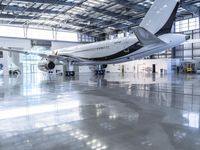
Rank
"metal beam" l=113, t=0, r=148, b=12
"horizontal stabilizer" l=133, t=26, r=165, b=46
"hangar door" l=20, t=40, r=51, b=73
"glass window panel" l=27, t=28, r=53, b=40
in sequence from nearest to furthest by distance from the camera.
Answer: "horizontal stabilizer" l=133, t=26, r=165, b=46 < "metal beam" l=113, t=0, r=148, b=12 < "hangar door" l=20, t=40, r=51, b=73 < "glass window panel" l=27, t=28, r=53, b=40

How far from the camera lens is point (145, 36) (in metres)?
13.0

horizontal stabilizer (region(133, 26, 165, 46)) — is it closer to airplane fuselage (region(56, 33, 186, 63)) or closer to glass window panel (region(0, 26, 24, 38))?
airplane fuselage (region(56, 33, 186, 63))

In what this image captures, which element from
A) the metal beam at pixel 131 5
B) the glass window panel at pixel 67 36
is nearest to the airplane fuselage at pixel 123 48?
the metal beam at pixel 131 5

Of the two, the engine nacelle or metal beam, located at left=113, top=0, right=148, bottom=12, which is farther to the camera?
metal beam, located at left=113, top=0, right=148, bottom=12

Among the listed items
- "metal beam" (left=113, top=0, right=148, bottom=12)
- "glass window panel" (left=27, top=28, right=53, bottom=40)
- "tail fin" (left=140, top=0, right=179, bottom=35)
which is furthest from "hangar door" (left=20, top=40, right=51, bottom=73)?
"tail fin" (left=140, top=0, right=179, bottom=35)

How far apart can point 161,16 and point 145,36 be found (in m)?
Result: 2.75

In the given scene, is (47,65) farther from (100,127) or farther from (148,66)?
(148,66)

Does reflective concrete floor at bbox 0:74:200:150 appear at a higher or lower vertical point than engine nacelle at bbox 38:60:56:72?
lower

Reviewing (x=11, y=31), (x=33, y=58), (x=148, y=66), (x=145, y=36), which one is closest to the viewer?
(x=145, y=36)

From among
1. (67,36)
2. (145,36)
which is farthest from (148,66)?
(145,36)

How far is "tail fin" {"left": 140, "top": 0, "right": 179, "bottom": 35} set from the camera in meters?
14.1

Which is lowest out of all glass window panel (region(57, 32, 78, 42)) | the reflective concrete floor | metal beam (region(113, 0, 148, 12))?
the reflective concrete floor

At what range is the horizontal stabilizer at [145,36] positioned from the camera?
12.5m

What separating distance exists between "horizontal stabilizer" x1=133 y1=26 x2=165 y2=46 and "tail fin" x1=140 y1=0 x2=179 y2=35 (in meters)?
1.50
